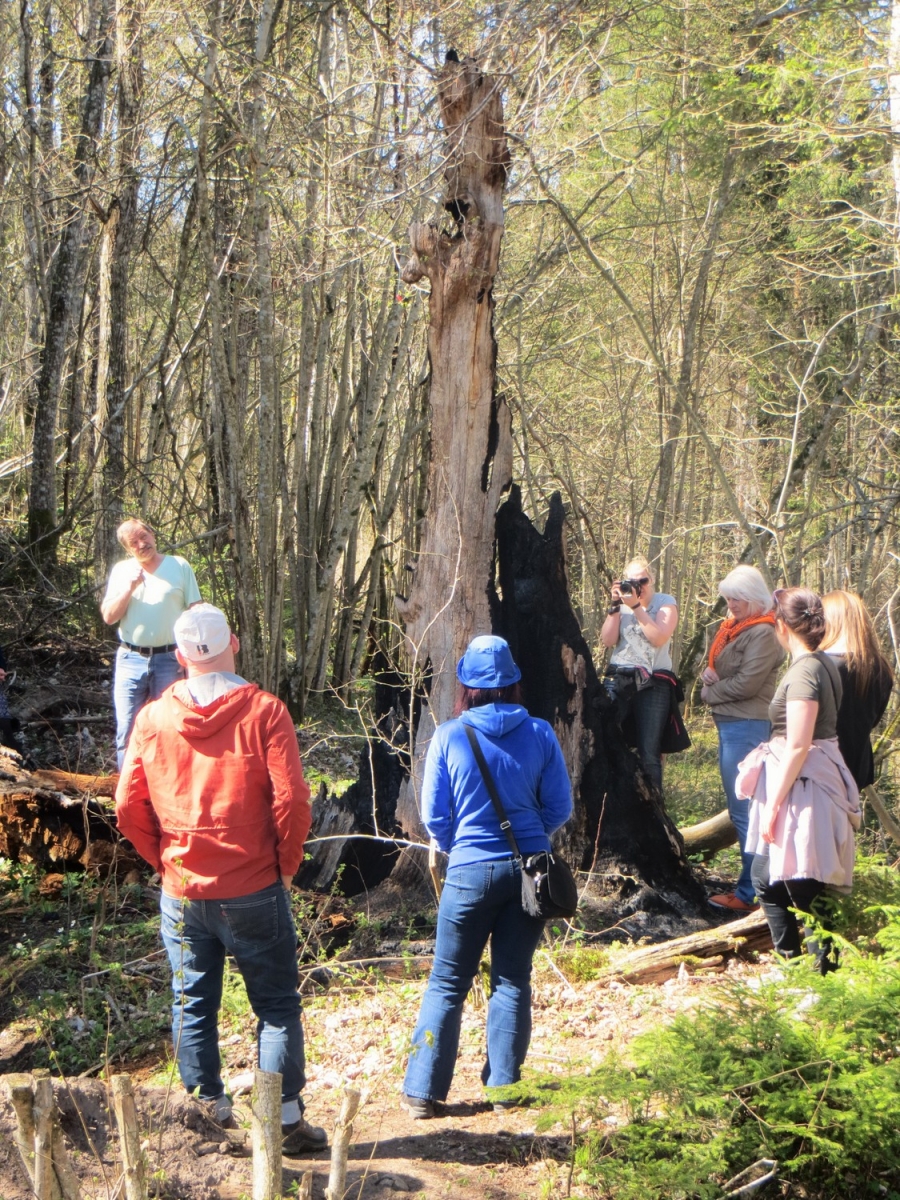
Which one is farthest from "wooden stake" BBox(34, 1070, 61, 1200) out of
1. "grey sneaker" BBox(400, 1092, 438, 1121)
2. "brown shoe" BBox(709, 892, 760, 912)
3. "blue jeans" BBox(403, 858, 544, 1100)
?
"brown shoe" BBox(709, 892, 760, 912)

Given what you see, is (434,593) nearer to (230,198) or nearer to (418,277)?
(418,277)

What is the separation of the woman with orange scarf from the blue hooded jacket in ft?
7.21

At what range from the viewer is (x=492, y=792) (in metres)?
3.51

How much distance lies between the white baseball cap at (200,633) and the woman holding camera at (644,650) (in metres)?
3.16

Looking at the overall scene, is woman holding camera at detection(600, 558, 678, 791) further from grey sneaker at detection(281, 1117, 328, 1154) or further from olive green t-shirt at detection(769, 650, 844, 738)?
grey sneaker at detection(281, 1117, 328, 1154)

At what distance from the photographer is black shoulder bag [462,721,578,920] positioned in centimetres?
341

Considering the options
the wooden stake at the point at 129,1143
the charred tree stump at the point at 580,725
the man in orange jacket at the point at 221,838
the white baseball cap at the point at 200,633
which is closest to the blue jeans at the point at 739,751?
the charred tree stump at the point at 580,725

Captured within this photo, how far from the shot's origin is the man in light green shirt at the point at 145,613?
6.12 meters

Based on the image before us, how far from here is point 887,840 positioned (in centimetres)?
727

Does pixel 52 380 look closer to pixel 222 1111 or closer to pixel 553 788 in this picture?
pixel 553 788

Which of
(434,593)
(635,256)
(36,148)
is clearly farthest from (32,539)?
(635,256)

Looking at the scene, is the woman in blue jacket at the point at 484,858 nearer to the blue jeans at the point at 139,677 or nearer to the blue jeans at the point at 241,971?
the blue jeans at the point at 241,971

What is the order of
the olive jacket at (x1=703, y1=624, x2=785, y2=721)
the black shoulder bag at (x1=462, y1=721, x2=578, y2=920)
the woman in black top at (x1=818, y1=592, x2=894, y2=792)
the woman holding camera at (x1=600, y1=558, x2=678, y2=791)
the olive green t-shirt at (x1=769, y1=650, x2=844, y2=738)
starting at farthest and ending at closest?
the woman holding camera at (x1=600, y1=558, x2=678, y2=791) → the olive jacket at (x1=703, y1=624, x2=785, y2=721) → the woman in black top at (x1=818, y1=592, x2=894, y2=792) → the olive green t-shirt at (x1=769, y1=650, x2=844, y2=738) → the black shoulder bag at (x1=462, y1=721, x2=578, y2=920)

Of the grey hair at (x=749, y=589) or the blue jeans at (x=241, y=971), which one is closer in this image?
the blue jeans at (x=241, y=971)
